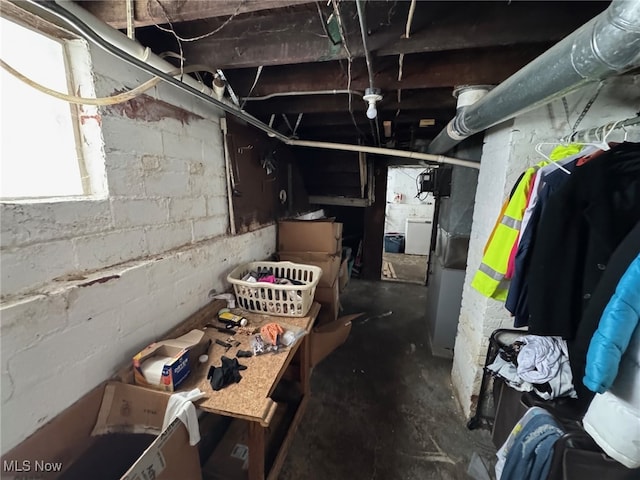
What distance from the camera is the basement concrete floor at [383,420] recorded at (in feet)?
4.90

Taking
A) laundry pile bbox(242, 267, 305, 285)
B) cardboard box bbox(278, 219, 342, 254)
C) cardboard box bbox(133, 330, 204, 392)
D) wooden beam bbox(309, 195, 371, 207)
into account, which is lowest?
cardboard box bbox(133, 330, 204, 392)

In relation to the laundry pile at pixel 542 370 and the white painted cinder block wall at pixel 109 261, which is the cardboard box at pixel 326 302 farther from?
the laundry pile at pixel 542 370

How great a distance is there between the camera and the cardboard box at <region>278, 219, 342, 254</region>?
2660mm

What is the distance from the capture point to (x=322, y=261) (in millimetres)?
2543

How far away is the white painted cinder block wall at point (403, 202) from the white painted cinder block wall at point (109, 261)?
5.82 metres

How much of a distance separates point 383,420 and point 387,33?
7.26ft

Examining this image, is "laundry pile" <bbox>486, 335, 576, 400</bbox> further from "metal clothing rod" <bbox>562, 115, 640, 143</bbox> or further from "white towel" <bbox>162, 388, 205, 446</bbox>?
"white towel" <bbox>162, 388, 205, 446</bbox>

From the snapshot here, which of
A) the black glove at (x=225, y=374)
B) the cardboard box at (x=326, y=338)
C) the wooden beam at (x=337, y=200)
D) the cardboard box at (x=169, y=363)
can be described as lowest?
the cardboard box at (x=326, y=338)

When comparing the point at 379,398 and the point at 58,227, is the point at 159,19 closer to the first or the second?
the point at 58,227

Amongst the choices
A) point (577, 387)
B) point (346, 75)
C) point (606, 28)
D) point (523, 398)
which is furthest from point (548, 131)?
point (523, 398)

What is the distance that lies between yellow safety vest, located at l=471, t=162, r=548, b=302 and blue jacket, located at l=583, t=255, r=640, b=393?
1.78 ft

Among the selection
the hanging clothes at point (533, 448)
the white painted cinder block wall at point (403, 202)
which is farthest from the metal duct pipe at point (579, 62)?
the white painted cinder block wall at point (403, 202)

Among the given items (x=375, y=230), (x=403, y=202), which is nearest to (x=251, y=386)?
(x=375, y=230)

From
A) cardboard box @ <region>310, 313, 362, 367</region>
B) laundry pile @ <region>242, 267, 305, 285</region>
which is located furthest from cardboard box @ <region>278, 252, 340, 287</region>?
laundry pile @ <region>242, 267, 305, 285</region>
